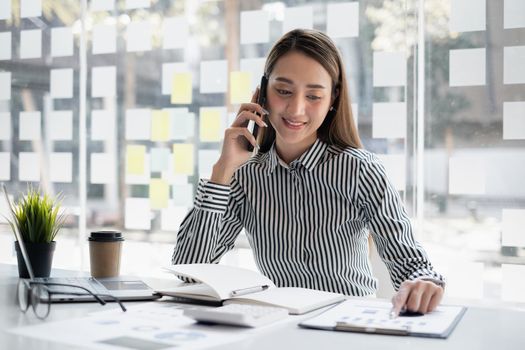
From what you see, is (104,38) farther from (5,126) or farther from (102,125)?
(5,126)

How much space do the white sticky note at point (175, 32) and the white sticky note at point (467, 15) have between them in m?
1.66

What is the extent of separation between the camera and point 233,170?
6.75 ft

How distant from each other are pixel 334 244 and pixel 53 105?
3139 millimetres

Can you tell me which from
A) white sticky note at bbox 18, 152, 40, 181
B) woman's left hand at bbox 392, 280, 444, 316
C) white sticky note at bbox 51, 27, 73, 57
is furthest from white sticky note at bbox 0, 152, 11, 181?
woman's left hand at bbox 392, 280, 444, 316

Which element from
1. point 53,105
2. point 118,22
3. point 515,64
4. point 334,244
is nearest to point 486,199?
point 515,64

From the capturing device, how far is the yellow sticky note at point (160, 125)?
13.7ft

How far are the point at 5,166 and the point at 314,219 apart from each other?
11.2 ft

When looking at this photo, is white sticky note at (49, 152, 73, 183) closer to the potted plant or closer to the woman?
the woman

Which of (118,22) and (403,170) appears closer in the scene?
A: (403,170)

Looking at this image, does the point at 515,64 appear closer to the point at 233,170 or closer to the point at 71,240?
the point at 233,170

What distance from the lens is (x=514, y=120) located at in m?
3.16

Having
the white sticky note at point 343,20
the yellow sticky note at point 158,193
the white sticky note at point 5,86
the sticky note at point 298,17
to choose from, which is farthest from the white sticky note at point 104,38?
the white sticky note at point 343,20

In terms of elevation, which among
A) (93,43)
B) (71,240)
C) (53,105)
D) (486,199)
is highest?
(93,43)

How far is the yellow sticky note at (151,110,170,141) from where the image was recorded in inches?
164
